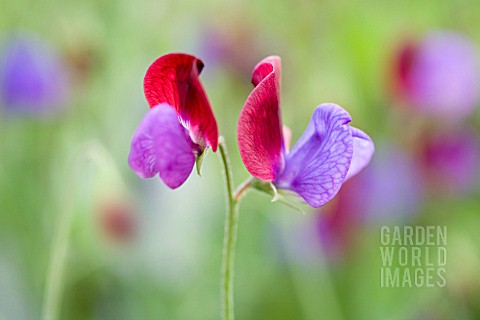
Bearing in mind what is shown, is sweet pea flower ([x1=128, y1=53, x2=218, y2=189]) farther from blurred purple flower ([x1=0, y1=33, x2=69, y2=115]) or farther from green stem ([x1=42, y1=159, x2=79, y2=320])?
blurred purple flower ([x1=0, y1=33, x2=69, y2=115])

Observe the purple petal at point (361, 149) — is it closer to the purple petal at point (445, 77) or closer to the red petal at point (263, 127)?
the red petal at point (263, 127)

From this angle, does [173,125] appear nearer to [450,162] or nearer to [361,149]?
[361,149]

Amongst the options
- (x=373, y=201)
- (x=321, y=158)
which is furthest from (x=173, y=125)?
(x=373, y=201)

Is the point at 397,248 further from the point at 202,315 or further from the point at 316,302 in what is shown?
the point at 202,315

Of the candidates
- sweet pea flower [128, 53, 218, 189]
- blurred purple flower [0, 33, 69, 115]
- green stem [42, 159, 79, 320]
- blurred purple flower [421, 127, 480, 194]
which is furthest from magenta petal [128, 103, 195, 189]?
blurred purple flower [0, 33, 69, 115]

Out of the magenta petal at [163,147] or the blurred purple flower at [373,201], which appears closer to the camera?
the magenta petal at [163,147]

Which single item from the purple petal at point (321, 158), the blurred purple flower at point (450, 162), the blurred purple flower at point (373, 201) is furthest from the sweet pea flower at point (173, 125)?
the blurred purple flower at point (450, 162)
